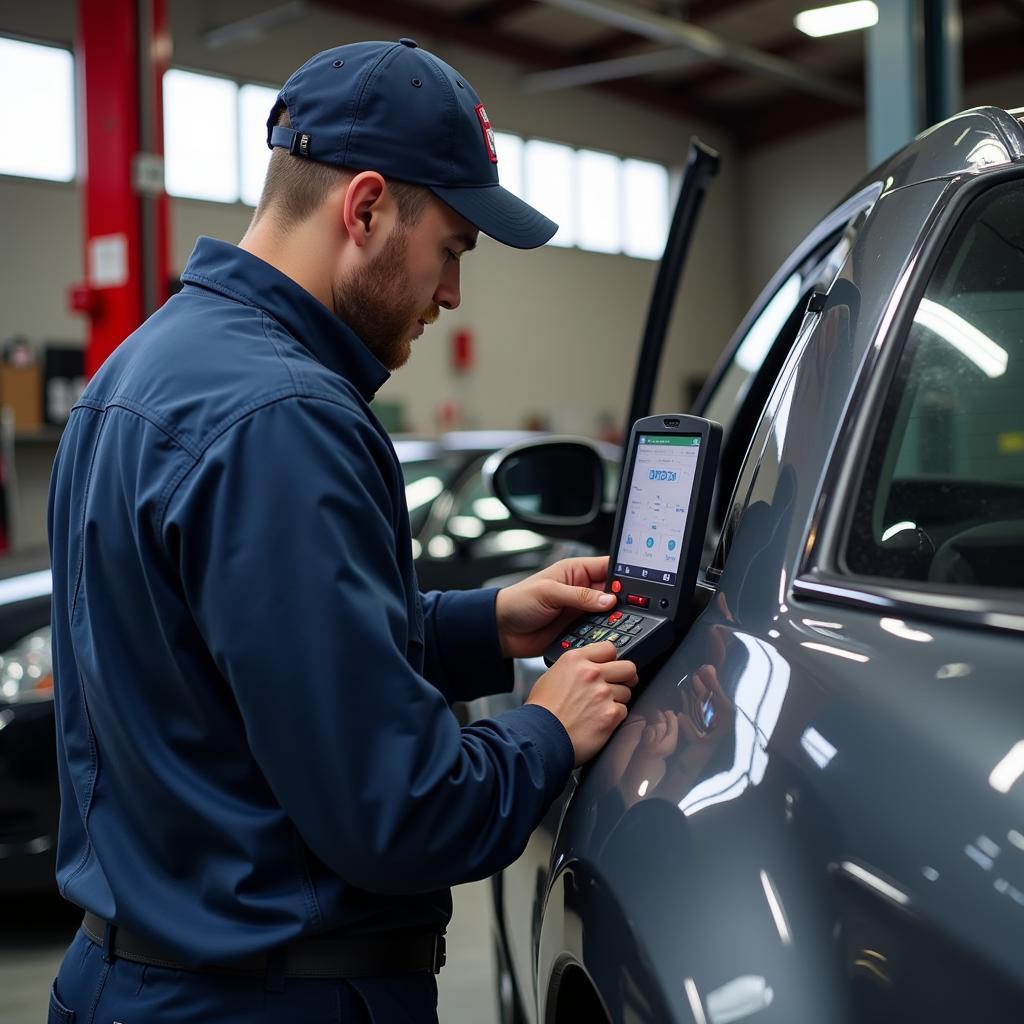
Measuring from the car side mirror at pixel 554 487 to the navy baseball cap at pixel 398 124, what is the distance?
30.9 inches

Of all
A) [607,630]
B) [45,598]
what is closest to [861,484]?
[607,630]

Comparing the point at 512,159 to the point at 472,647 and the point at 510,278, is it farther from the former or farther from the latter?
the point at 472,647

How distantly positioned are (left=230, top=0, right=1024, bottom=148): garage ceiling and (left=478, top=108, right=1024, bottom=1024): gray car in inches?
410

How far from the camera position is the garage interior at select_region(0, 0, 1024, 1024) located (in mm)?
5746

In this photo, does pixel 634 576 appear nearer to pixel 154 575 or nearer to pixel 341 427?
pixel 341 427

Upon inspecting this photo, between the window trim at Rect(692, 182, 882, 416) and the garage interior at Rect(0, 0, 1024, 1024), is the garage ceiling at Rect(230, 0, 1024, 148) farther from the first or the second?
the window trim at Rect(692, 182, 882, 416)

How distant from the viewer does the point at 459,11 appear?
515 inches

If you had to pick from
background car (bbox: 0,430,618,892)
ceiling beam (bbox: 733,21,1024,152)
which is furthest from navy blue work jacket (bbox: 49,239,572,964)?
ceiling beam (bbox: 733,21,1024,152)

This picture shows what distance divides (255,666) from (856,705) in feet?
1.54

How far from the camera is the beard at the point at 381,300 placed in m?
1.22

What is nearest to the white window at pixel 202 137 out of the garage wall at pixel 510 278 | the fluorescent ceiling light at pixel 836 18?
the garage wall at pixel 510 278

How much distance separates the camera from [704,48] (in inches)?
446

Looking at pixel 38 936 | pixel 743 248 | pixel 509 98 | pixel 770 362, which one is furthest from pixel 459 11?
pixel 770 362

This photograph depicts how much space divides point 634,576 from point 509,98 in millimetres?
13319
